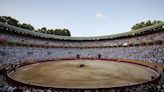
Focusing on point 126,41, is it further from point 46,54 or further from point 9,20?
point 9,20

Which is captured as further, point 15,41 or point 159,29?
point 15,41

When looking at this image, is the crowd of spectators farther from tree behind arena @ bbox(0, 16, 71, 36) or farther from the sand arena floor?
tree behind arena @ bbox(0, 16, 71, 36)

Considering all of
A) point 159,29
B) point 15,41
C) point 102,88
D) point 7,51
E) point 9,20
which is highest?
point 9,20

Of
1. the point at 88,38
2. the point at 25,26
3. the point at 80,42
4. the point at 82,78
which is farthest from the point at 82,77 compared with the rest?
the point at 25,26

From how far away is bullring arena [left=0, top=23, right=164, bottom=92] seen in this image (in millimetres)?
18625

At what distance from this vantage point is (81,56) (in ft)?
176

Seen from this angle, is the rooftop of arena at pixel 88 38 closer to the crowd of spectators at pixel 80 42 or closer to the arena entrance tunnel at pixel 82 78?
the crowd of spectators at pixel 80 42

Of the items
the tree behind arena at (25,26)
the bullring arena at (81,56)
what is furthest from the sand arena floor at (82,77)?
the tree behind arena at (25,26)

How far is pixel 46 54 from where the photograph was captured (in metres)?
45.6

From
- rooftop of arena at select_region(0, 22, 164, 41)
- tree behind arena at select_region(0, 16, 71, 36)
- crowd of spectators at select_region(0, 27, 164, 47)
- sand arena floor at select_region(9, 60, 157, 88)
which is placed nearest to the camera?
sand arena floor at select_region(9, 60, 157, 88)

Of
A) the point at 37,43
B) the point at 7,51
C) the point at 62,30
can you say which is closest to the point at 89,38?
the point at 37,43

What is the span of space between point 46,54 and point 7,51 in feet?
50.6

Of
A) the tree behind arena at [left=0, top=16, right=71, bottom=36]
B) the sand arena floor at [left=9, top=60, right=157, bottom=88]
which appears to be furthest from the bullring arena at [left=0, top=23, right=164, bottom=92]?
the tree behind arena at [left=0, top=16, right=71, bottom=36]

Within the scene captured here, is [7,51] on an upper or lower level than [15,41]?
lower
